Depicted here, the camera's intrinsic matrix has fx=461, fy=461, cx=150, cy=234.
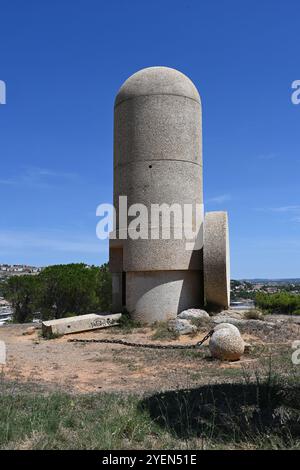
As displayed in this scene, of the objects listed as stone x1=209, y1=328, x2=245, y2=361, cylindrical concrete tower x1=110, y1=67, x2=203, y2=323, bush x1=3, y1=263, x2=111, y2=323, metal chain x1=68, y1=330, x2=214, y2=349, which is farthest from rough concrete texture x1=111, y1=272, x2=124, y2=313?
stone x1=209, y1=328, x2=245, y2=361

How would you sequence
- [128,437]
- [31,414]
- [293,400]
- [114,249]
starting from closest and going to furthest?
[128,437], [31,414], [293,400], [114,249]

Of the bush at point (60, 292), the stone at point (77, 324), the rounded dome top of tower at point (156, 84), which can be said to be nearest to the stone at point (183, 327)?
the stone at point (77, 324)

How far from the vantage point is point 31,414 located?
532 cm

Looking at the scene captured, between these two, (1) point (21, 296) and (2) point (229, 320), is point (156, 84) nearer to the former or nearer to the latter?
(2) point (229, 320)

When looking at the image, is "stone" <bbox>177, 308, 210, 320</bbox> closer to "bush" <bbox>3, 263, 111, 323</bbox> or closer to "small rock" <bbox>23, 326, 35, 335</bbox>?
"small rock" <bbox>23, 326, 35, 335</bbox>

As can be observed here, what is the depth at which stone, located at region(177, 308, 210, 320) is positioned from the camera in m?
14.1

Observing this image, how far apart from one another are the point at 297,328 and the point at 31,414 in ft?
33.4

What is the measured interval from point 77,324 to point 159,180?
529 cm

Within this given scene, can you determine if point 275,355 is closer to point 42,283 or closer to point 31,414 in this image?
point 31,414

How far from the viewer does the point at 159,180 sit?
595 inches

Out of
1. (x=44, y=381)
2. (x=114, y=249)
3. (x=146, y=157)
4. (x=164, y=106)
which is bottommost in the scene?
(x=44, y=381)

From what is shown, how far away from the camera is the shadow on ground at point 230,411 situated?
482 centimetres

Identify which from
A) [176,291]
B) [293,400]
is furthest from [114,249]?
[293,400]

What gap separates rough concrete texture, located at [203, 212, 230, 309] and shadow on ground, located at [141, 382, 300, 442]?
7650 millimetres
